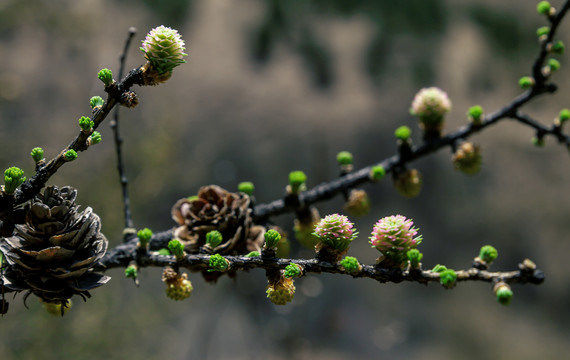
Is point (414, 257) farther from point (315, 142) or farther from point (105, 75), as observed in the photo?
point (315, 142)

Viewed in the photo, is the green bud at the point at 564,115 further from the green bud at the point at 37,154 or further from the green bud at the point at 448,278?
the green bud at the point at 37,154

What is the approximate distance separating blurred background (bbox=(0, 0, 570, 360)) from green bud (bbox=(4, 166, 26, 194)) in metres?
1.08

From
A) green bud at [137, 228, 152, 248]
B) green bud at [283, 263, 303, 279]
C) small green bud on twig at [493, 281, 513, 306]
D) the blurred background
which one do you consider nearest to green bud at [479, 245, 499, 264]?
small green bud on twig at [493, 281, 513, 306]

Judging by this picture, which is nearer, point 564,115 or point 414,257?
point 414,257

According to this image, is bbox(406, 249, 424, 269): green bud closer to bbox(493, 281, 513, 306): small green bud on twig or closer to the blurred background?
bbox(493, 281, 513, 306): small green bud on twig

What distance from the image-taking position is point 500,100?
5.03ft

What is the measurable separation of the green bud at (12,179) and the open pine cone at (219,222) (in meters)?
0.15

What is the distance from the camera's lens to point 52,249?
0.31 metres

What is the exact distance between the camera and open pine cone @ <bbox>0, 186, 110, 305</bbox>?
0.32m

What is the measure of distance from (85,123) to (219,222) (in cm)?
16

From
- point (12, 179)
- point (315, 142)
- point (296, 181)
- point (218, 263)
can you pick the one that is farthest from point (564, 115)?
point (315, 142)

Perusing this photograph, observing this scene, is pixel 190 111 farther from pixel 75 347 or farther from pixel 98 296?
pixel 75 347

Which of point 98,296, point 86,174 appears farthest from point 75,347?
point 86,174

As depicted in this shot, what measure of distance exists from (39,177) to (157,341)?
1.17m
